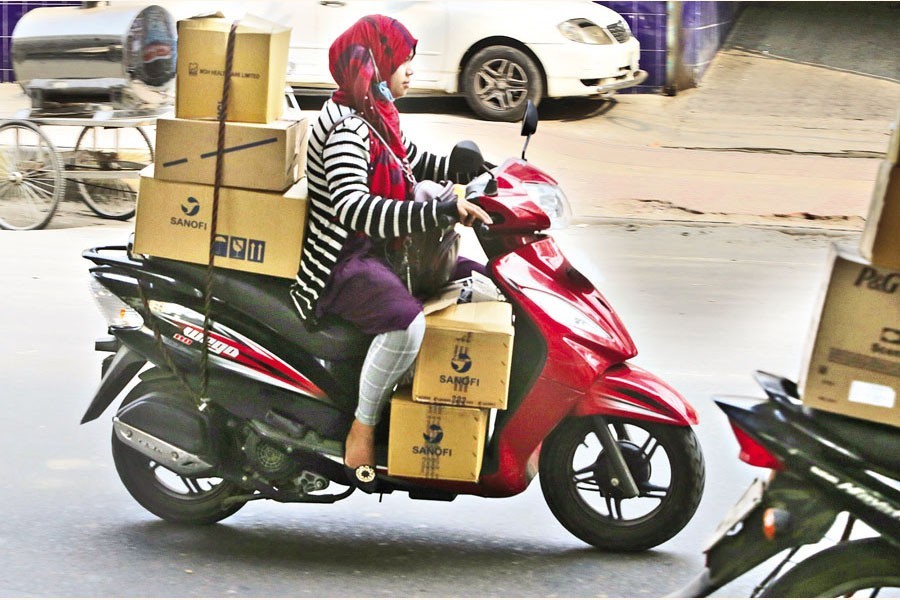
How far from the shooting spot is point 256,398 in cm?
392

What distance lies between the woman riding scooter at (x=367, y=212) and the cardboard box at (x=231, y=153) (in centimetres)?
12

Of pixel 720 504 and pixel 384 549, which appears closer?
pixel 384 549

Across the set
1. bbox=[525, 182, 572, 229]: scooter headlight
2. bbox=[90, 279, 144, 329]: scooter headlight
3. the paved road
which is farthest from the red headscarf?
bbox=[90, 279, 144, 329]: scooter headlight

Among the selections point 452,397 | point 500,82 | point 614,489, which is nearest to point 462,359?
point 452,397

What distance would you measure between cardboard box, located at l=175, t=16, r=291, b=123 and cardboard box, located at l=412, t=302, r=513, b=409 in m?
0.91

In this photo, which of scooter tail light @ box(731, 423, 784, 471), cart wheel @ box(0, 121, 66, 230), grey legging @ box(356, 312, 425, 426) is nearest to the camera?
scooter tail light @ box(731, 423, 784, 471)

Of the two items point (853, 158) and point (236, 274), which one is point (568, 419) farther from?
point (853, 158)

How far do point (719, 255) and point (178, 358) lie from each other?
548 centimetres

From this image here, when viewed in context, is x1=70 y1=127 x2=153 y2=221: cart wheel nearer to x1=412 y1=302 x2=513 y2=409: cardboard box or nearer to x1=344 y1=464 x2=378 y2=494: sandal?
x1=344 y1=464 x2=378 y2=494: sandal

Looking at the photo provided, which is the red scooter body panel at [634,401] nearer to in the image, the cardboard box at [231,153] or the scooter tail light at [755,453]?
the scooter tail light at [755,453]

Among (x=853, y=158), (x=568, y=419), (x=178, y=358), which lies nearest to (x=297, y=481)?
(x=178, y=358)

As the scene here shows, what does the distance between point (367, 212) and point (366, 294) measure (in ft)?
0.86

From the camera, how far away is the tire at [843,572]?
262 cm

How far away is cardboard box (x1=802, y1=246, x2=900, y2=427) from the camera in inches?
105
